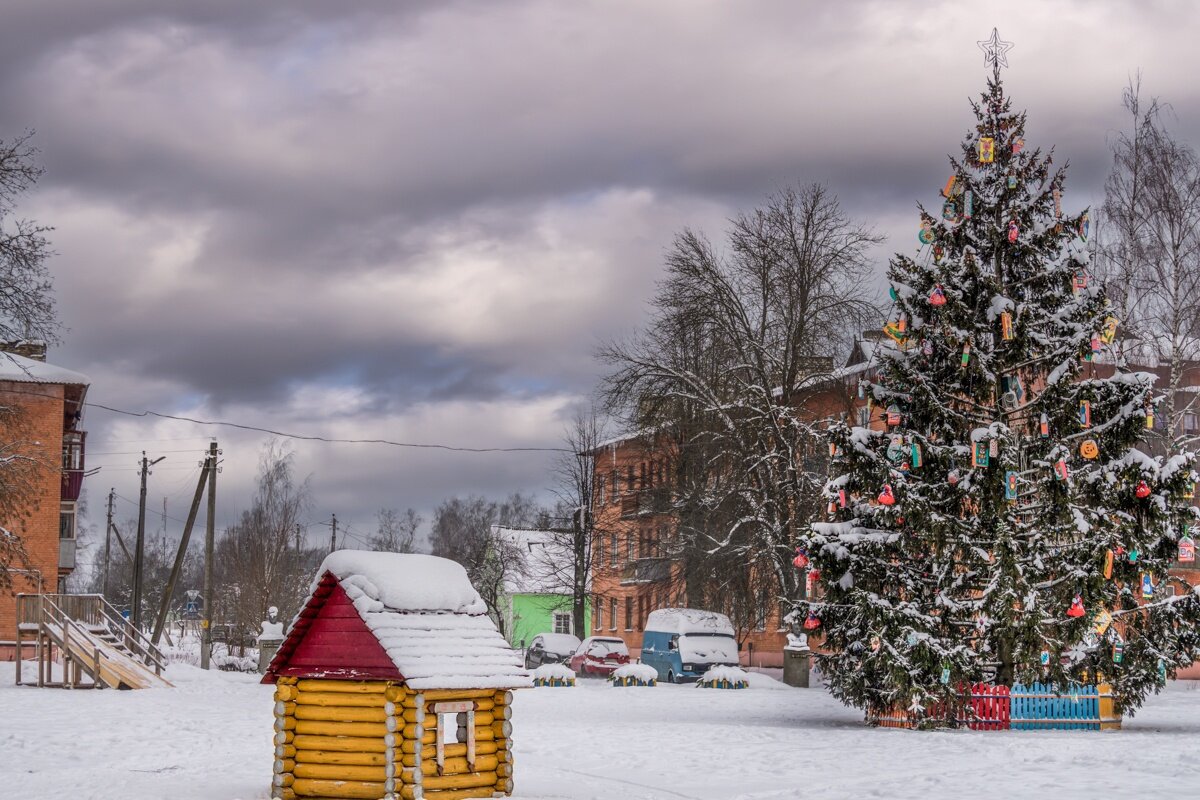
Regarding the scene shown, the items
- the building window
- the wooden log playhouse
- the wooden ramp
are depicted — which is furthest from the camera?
the building window

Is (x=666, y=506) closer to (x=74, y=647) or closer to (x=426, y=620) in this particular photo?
(x=74, y=647)

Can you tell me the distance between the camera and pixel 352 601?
14719 mm

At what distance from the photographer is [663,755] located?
20375mm

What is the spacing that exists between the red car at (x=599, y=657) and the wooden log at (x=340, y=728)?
107ft

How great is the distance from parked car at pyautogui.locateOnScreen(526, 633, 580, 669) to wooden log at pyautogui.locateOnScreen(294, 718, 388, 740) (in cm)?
3659

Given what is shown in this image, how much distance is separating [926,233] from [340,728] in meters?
15.4

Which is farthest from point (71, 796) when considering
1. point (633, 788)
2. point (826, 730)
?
point (826, 730)

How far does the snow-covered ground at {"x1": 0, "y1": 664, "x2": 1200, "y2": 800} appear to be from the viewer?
16.2 metres

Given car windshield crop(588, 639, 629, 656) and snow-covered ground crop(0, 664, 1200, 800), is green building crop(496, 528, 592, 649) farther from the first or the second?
snow-covered ground crop(0, 664, 1200, 800)

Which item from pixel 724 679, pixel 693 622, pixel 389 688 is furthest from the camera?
pixel 693 622

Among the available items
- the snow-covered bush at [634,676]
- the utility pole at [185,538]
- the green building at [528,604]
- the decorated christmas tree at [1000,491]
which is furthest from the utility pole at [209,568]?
the green building at [528,604]

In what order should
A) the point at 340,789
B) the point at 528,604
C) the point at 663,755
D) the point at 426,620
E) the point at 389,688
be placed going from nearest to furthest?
the point at 389,688
the point at 340,789
the point at 426,620
the point at 663,755
the point at 528,604

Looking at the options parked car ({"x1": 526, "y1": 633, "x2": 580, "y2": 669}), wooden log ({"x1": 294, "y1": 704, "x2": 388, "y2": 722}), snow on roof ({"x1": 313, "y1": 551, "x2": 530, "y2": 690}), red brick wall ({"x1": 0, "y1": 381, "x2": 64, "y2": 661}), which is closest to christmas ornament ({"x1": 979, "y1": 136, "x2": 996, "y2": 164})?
snow on roof ({"x1": 313, "y1": 551, "x2": 530, "y2": 690})

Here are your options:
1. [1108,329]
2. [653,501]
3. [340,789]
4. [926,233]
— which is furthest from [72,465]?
[340,789]
